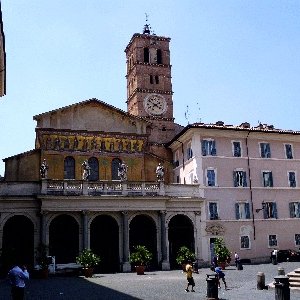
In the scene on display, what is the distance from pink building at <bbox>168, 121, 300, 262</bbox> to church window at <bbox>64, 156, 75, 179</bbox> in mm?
10379

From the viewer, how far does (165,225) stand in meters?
36.1

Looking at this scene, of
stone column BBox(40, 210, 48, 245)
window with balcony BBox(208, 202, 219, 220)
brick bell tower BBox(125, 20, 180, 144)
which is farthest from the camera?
brick bell tower BBox(125, 20, 180, 144)

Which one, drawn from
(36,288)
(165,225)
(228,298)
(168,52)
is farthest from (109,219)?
(168,52)

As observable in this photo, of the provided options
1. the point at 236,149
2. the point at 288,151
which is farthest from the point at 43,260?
the point at 288,151

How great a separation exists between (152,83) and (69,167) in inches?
918

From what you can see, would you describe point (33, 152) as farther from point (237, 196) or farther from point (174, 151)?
point (237, 196)

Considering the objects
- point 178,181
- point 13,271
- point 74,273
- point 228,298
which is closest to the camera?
point 13,271

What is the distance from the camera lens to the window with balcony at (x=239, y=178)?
126 ft

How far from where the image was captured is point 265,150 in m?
40.1

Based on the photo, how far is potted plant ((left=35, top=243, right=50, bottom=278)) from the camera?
29.7m

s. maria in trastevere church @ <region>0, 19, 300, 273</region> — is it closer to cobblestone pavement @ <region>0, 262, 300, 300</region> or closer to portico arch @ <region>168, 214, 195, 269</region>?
portico arch @ <region>168, 214, 195, 269</region>

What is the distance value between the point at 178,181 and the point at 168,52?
80.6ft

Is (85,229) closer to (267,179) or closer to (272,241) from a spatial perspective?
(272,241)

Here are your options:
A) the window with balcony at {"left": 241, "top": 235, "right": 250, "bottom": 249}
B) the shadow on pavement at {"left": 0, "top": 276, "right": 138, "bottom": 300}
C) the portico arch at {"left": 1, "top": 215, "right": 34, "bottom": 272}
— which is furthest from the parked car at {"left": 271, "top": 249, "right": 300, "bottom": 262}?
the portico arch at {"left": 1, "top": 215, "right": 34, "bottom": 272}
